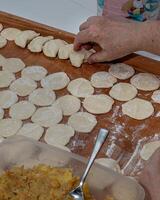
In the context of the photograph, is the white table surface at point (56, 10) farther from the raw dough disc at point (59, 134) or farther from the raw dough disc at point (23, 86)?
the raw dough disc at point (59, 134)

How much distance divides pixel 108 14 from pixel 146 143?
434mm

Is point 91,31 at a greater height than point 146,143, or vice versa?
point 91,31

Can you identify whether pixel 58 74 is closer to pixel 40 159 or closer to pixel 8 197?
pixel 40 159

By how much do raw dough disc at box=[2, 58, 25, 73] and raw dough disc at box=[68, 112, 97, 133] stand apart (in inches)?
9.4

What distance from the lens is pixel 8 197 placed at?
30.5 inches

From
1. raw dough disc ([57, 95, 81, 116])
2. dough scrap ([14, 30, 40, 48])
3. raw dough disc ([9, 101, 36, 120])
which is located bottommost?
raw dough disc ([9, 101, 36, 120])

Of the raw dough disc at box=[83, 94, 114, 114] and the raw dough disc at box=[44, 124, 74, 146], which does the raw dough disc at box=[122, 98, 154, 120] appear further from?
the raw dough disc at box=[44, 124, 74, 146]

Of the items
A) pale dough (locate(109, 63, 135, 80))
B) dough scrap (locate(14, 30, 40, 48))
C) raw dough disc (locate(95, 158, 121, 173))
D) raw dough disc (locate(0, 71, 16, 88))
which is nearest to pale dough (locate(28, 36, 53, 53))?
dough scrap (locate(14, 30, 40, 48))

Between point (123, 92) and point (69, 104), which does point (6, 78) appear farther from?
point (123, 92)

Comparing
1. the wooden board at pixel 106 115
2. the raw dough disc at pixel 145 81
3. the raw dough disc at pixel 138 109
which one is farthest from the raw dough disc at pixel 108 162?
the raw dough disc at pixel 145 81

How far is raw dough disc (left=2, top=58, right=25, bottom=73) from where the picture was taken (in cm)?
121

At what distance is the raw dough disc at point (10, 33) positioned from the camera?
1303 millimetres

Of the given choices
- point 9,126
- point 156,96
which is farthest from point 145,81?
→ point 9,126

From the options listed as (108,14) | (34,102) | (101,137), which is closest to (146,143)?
(101,137)
